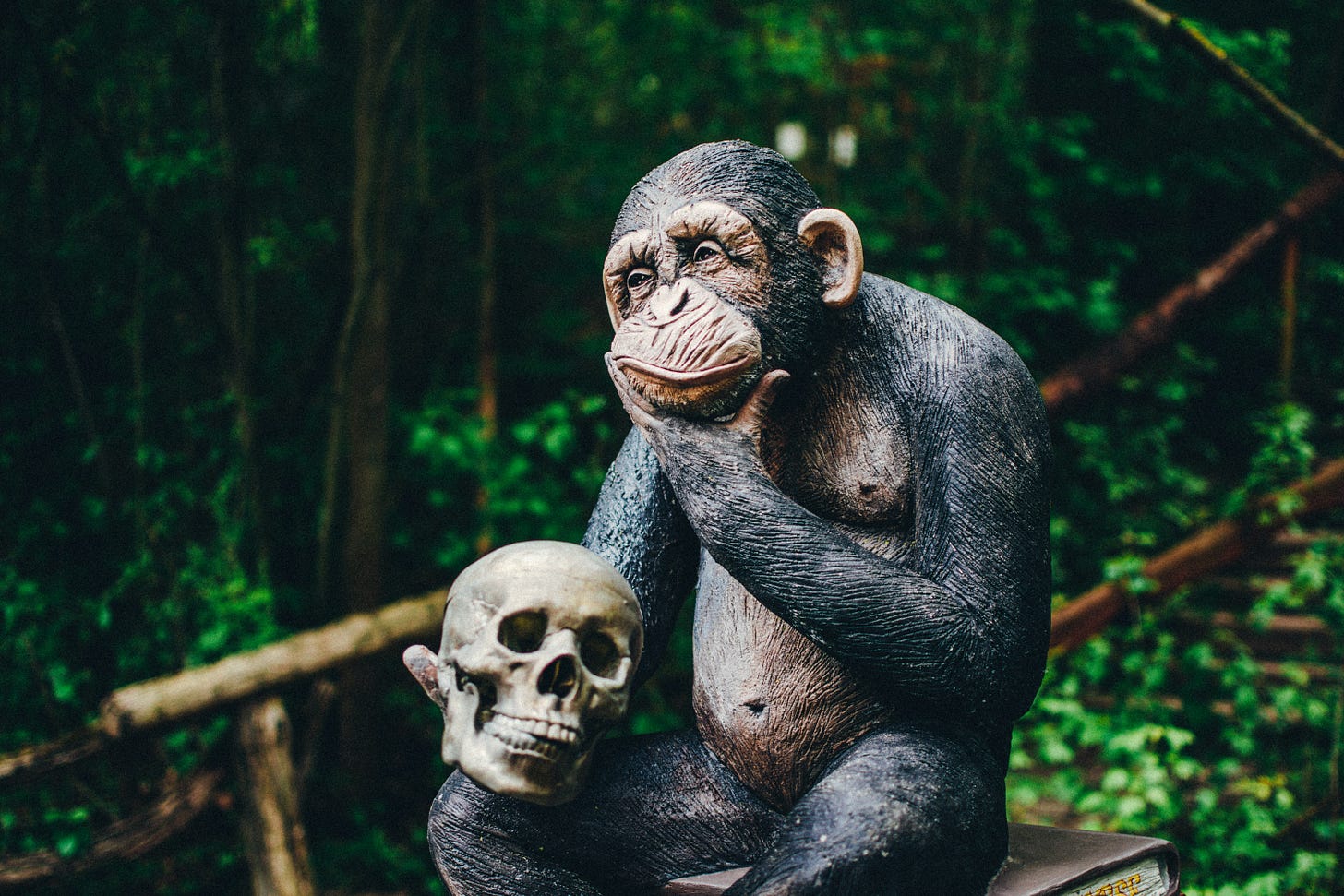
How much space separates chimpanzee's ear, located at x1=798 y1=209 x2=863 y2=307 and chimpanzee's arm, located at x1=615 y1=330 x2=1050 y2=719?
16 centimetres

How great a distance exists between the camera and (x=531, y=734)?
139 cm

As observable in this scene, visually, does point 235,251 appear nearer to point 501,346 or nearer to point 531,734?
point 501,346

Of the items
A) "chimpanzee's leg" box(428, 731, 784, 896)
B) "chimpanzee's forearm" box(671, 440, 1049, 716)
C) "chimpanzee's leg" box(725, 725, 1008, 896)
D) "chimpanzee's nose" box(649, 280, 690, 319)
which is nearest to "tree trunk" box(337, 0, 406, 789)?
"chimpanzee's leg" box(428, 731, 784, 896)

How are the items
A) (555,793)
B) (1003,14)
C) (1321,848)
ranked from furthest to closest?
(1003,14) → (1321,848) → (555,793)

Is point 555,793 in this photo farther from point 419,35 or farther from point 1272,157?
point 1272,157

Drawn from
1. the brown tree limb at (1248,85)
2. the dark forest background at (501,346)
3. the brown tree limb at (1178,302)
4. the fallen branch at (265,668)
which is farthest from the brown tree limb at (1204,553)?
the fallen branch at (265,668)

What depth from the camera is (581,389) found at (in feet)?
15.9

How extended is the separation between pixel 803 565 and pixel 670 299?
0.41m

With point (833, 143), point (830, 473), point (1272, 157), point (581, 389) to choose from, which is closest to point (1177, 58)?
point (1272, 157)

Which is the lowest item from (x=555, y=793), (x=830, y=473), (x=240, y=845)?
(x=240, y=845)

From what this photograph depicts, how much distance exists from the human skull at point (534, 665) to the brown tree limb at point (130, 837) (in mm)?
2298

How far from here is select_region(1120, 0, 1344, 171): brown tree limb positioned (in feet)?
7.54

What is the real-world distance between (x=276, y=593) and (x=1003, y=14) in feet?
12.9

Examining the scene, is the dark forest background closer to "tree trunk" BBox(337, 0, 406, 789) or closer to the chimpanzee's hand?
"tree trunk" BBox(337, 0, 406, 789)
